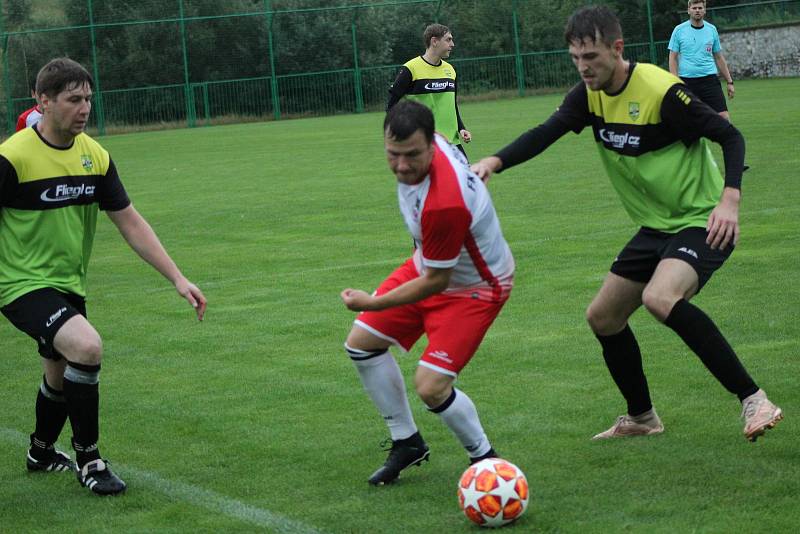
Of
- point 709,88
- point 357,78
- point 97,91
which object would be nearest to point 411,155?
point 709,88

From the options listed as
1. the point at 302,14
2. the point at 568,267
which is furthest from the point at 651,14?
the point at 568,267

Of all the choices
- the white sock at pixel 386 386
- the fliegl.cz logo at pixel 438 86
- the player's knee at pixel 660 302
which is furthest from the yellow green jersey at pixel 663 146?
the fliegl.cz logo at pixel 438 86

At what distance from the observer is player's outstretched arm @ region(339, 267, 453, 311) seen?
4906mm

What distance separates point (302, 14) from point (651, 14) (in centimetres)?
1345

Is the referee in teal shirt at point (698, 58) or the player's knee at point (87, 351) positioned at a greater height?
the referee in teal shirt at point (698, 58)

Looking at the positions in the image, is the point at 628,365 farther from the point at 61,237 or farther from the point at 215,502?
the point at 61,237

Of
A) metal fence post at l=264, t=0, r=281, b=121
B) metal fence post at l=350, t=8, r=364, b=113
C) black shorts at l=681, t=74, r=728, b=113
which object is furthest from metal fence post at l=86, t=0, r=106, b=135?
black shorts at l=681, t=74, r=728, b=113

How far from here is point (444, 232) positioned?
4828mm

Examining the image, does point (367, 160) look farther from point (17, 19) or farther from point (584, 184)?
point (17, 19)

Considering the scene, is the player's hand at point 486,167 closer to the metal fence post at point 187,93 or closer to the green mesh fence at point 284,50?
the green mesh fence at point 284,50

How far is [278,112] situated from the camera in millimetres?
44594

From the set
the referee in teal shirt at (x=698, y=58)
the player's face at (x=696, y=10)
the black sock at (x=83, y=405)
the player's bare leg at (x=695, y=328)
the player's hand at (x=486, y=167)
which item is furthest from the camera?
the referee in teal shirt at (x=698, y=58)

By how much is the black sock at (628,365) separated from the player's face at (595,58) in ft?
4.26

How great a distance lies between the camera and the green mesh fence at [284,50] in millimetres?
43438
